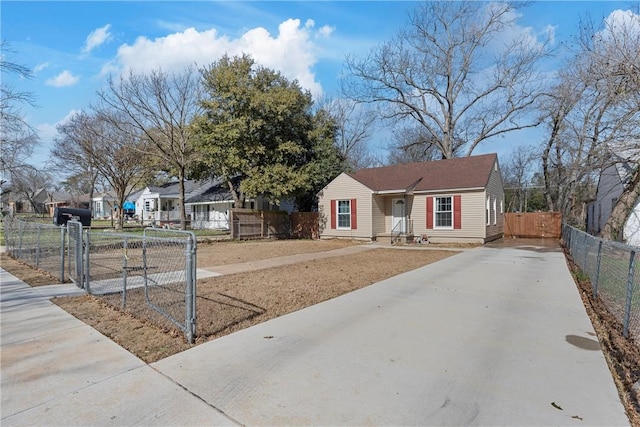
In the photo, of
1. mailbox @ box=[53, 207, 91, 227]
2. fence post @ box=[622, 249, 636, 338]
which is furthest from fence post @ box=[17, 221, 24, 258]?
fence post @ box=[622, 249, 636, 338]

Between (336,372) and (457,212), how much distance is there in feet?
51.5

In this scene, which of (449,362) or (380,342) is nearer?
(449,362)

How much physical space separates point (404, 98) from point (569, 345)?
27269mm

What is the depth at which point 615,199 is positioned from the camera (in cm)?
2005

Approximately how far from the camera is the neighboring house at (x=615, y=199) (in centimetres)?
1599

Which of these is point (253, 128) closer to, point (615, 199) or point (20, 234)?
point (20, 234)

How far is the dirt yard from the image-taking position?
420 centimetres

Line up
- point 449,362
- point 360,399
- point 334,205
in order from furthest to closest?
point 334,205
point 449,362
point 360,399

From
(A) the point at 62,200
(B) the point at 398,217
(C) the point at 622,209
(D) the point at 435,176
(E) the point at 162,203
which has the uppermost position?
(A) the point at 62,200

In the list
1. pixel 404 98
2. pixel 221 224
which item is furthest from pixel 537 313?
pixel 221 224

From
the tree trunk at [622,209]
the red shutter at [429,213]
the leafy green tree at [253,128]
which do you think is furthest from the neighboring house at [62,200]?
the tree trunk at [622,209]

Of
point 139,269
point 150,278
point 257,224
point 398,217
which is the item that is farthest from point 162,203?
point 139,269

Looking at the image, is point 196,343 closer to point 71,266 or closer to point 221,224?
point 71,266

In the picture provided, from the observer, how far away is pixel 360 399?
2803 millimetres
